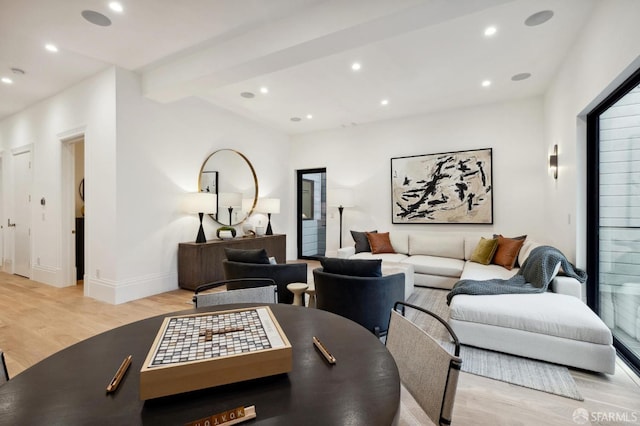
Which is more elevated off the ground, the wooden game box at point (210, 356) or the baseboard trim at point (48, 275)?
the wooden game box at point (210, 356)

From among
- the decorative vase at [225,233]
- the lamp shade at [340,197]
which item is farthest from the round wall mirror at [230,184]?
the lamp shade at [340,197]

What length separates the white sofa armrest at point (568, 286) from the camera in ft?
9.09

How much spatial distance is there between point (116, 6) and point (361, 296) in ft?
10.7

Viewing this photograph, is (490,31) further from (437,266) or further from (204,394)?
(204,394)

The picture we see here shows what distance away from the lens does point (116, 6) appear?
2645mm

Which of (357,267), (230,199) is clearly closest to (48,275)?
(230,199)

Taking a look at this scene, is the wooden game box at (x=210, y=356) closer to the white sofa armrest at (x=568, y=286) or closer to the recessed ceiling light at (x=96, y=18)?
the white sofa armrest at (x=568, y=286)

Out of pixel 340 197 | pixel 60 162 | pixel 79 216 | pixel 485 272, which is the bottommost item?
pixel 485 272

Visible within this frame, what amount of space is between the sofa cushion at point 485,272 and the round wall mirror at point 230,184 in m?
3.88

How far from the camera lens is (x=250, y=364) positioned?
828mm

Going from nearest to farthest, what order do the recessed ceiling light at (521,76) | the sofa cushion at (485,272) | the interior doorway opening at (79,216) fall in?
the sofa cushion at (485,272), the recessed ceiling light at (521,76), the interior doorway opening at (79,216)

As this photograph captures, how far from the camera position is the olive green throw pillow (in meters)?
4.35

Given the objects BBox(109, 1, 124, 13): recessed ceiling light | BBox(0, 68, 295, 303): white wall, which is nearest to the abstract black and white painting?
BBox(0, 68, 295, 303): white wall

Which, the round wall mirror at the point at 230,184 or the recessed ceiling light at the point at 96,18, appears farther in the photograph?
the round wall mirror at the point at 230,184
